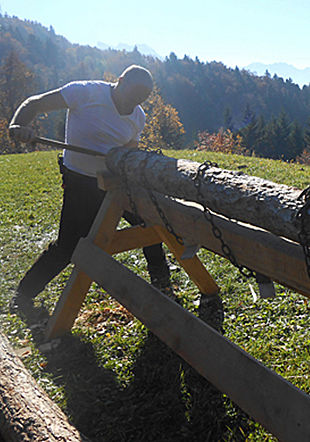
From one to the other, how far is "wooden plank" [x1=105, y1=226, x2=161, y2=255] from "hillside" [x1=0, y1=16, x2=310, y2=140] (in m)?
109

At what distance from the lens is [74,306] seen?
343 cm

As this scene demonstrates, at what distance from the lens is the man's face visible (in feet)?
10.7

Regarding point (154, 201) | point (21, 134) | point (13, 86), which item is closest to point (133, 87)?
point (21, 134)

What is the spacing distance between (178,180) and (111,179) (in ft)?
2.55

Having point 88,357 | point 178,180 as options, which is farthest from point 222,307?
point 178,180

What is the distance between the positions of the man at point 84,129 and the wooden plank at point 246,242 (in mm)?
915

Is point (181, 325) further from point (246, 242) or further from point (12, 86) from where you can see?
point (12, 86)

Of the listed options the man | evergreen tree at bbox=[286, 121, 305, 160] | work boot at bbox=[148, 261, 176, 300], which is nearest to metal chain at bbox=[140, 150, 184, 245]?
the man

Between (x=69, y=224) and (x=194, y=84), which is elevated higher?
(x=194, y=84)

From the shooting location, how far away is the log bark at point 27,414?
209cm

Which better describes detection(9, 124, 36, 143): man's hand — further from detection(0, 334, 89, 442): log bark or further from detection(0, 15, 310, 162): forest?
detection(0, 15, 310, 162): forest

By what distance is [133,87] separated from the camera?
326 cm

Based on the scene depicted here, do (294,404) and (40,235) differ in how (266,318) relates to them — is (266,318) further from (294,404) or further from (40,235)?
(40,235)

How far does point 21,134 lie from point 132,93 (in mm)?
931
